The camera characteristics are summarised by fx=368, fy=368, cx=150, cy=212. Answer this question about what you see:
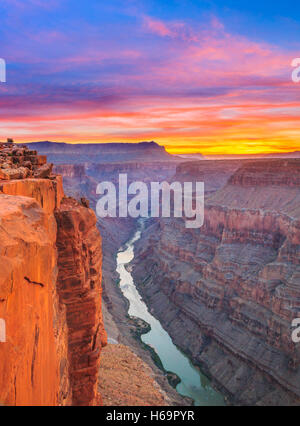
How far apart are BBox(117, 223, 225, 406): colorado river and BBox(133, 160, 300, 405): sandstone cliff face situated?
1109 millimetres

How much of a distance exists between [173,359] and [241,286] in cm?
1223

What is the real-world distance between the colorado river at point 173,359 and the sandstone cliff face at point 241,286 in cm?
111

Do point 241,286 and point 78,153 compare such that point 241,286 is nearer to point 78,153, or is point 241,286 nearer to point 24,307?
point 24,307

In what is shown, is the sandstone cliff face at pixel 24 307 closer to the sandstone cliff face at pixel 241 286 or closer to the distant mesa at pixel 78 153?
the sandstone cliff face at pixel 241 286

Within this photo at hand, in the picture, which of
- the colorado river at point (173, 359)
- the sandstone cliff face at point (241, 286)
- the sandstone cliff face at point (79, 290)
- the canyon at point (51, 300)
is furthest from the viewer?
the sandstone cliff face at point (241, 286)

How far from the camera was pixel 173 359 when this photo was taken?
140 ft

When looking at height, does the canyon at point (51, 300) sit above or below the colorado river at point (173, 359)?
above

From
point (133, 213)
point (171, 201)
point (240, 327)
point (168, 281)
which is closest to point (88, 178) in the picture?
point (133, 213)

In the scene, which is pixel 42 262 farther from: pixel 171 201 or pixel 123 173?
pixel 123 173

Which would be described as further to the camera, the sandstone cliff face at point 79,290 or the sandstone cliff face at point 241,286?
the sandstone cliff face at point 241,286

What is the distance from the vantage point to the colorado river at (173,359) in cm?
3606

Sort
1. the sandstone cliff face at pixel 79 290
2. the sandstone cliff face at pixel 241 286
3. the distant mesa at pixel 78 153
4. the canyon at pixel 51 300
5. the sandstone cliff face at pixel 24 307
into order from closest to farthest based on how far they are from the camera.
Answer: the sandstone cliff face at pixel 24 307 < the canyon at pixel 51 300 < the sandstone cliff face at pixel 79 290 < the sandstone cliff face at pixel 241 286 < the distant mesa at pixel 78 153

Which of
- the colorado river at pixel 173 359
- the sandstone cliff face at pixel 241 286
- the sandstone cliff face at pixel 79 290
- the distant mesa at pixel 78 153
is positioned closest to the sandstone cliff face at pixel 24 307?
the sandstone cliff face at pixel 79 290

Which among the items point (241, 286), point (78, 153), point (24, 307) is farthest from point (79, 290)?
point (78, 153)
